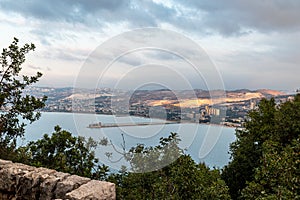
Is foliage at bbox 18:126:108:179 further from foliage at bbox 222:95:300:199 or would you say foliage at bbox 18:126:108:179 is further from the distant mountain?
foliage at bbox 222:95:300:199

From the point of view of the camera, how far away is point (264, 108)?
15.1 metres

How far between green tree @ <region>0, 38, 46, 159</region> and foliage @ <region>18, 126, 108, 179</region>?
938 mm

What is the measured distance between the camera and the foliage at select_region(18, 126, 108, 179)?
12.4 metres

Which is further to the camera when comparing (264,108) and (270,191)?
(264,108)

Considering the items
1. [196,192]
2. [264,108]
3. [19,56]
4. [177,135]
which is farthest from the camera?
[264,108]

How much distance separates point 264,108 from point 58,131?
1048 cm

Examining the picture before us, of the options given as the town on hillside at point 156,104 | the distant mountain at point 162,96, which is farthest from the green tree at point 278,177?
the distant mountain at point 162,96

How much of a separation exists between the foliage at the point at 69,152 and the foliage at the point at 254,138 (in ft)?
22.0

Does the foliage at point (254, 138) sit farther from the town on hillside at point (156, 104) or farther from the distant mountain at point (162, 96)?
the distant mountain at point (162, 96)

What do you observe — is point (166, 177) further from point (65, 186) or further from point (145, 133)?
point (65, 186)

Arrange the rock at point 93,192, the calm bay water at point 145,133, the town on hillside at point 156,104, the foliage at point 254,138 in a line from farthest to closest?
the foliage at point 254,138, the calm bay water at point 145,133, the town on hillside at point 156,104, the rock at point 93,192

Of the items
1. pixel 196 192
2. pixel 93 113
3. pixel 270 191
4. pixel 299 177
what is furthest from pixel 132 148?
pixel 299 177

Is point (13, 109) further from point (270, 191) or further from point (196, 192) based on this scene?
point (270, 191)

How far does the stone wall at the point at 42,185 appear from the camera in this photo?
4.86m
